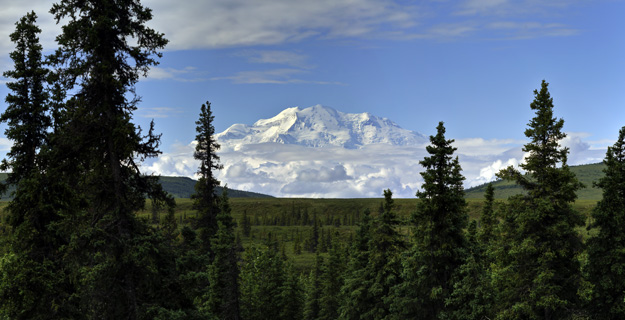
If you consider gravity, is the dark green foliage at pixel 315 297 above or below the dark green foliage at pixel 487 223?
below

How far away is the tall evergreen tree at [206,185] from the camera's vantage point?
37500mm

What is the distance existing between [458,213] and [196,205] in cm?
2098

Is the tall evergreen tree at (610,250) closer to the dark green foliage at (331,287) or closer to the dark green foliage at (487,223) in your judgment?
the dark green foliage at (487,223)

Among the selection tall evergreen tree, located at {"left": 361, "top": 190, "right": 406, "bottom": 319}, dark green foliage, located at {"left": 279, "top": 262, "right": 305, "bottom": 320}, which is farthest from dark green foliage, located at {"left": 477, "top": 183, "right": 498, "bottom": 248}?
dark green foliage, located at {"left": 279, "top": 262, "right": 305, "bottom": 320}

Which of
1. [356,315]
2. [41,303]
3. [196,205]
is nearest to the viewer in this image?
[41,303]

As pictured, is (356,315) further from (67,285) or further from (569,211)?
(67,285)

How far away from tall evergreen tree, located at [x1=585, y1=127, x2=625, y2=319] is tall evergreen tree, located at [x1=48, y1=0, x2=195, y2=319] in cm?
2666

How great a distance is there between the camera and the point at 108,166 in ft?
51.4

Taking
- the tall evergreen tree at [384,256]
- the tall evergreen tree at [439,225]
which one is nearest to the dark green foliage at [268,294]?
Result: the tall evergreen tree at [384,256]

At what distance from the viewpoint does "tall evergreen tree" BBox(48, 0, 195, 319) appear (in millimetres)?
14562

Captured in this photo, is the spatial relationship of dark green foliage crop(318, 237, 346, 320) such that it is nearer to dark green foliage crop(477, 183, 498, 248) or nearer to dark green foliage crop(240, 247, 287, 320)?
dark green foliage crop(240, 247, 287, 320)

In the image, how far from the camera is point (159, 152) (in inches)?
589

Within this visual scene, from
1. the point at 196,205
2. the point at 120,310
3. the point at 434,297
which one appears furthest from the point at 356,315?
the point at 120,310

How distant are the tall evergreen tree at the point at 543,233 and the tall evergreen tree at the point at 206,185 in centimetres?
2272
